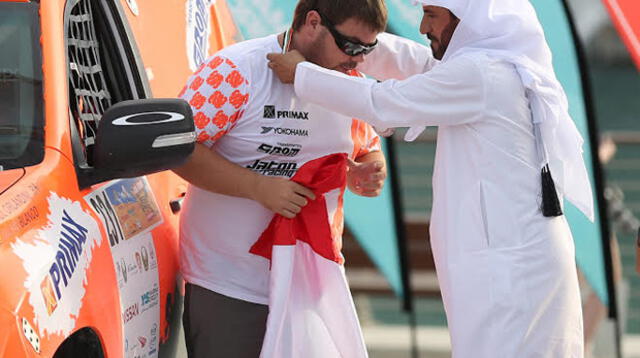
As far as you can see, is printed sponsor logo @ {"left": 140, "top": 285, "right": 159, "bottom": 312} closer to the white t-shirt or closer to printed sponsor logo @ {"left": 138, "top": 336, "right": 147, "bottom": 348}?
printed sponsor logo @ {"left": 138, "top": 336, "right": 147, "bottom": 348}

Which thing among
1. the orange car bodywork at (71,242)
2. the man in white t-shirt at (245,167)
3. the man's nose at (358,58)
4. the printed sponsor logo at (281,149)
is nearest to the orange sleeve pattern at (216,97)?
the man in white t-shirt at (245,167)

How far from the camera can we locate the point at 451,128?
399cm

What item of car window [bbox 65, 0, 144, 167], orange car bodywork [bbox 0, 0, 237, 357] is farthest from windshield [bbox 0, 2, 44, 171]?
car window [bbox 65, 0, 144, 167]

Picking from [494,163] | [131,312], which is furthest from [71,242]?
[494,163]

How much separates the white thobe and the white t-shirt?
0.51 feet

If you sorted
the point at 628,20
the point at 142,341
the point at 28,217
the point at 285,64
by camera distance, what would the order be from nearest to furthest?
the point at 28,217 → the point at 142,341 → the point at 285,64 → the point at 628,20

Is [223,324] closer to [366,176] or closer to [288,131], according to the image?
[288,131]

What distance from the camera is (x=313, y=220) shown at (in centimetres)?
405

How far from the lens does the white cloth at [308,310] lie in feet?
12.9

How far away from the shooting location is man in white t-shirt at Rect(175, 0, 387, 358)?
13.0 feet

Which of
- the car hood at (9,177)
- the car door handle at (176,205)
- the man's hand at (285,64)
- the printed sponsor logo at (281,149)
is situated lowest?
the car door handle at (176,205)

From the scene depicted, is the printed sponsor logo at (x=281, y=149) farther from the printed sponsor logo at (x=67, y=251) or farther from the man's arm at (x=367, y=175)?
the printed sponsor logo at (x=67, y=251)

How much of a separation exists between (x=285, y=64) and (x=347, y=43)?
22 centimetres

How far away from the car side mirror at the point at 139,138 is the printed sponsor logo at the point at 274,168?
0.67 meters
